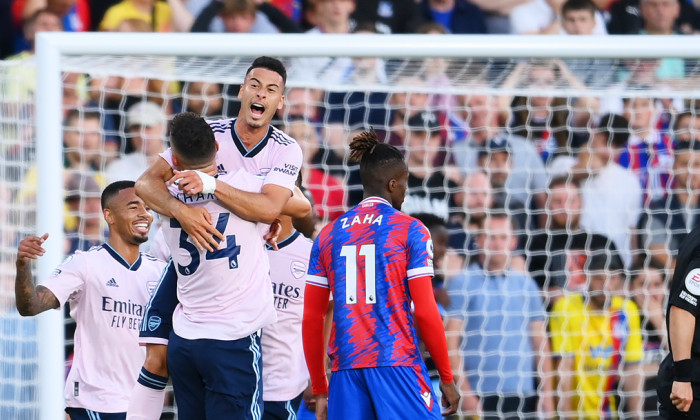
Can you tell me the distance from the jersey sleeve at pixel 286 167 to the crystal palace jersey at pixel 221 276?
0.08m

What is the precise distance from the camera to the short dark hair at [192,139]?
4266mm

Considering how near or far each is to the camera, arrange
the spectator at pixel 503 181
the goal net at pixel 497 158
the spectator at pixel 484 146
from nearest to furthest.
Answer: the goal net at pixel 497 158
the spectator at pixel 503 181
the spectator at pixel 484 146

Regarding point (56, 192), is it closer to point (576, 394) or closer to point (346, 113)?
point (346, 113)

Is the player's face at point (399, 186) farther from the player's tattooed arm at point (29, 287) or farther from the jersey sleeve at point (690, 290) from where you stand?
the player's tattooed arm at point (29, 287)

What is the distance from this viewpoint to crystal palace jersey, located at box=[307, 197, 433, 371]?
15.5ft

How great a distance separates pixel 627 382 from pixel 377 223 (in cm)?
374

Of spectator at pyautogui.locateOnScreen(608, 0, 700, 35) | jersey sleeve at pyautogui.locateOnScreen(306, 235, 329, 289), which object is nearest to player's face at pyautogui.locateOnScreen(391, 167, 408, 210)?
jersey sleeve at pyautogui.locateOnScreen(306, 235, 329, 289)

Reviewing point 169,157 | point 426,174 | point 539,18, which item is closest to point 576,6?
point 539,18

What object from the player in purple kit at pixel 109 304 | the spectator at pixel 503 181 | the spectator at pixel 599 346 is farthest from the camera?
the spectator at pixel 503 181

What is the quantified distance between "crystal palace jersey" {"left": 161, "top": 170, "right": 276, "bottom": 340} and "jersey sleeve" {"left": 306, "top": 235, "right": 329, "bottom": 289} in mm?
447

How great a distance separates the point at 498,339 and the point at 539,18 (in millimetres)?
3350

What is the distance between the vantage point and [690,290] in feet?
15.7

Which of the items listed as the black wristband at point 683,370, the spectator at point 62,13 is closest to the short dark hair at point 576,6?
the spectator at point 62,13

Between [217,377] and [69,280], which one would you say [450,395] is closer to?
[217,377]
